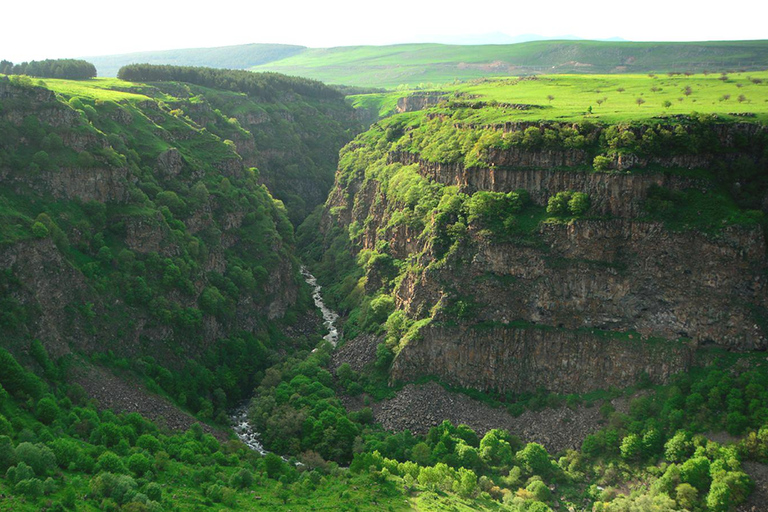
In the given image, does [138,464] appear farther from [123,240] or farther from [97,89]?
[97,89]

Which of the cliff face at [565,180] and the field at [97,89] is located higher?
the field at [97,89]

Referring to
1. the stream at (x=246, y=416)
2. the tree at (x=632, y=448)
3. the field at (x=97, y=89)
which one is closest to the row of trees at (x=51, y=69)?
the field at (x=97, y=89)

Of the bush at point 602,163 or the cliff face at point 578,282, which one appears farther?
the bush at point 602,163

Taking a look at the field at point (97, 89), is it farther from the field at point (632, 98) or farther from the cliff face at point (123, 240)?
the field at point (632, 98)

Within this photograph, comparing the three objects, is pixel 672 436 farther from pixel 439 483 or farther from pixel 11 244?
pixel 11 244

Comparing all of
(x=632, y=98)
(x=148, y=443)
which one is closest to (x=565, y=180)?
(x=632, y=98)

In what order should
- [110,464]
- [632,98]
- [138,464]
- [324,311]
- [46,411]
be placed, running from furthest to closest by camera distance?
[324,311] < [632,98] < [46,411] < [138,464] < [110,464]

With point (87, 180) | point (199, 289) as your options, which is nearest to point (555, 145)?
point (199, 289)
